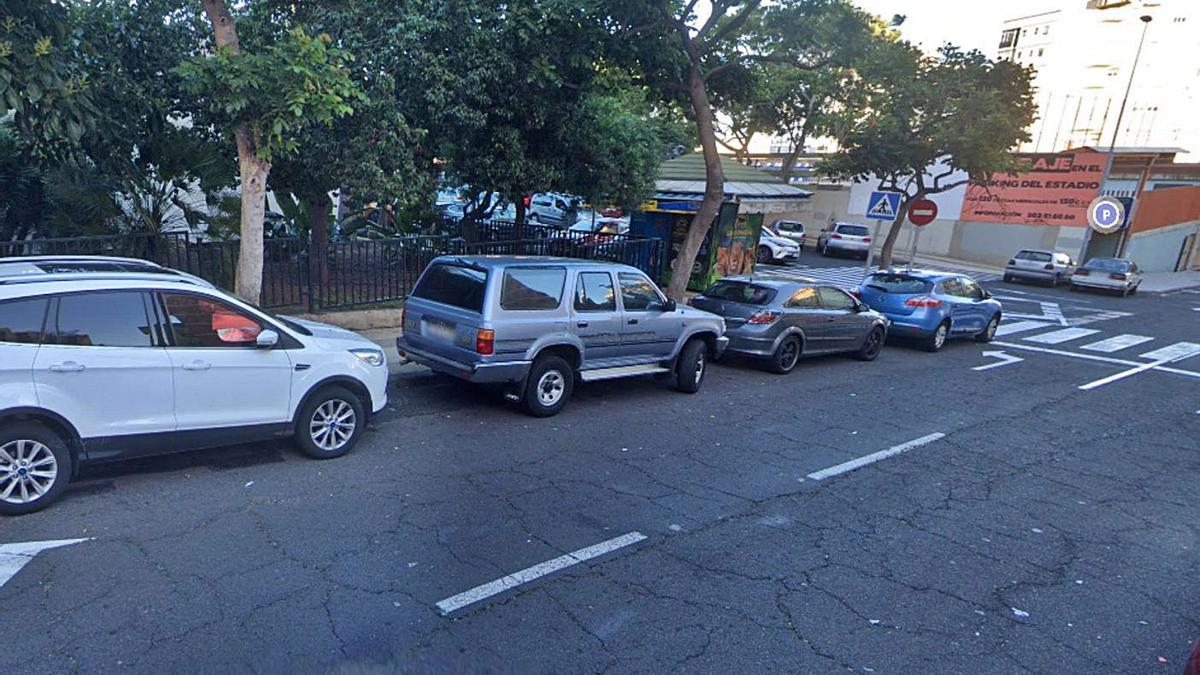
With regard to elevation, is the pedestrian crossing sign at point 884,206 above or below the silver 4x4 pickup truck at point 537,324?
above

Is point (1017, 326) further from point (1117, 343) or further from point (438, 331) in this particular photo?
point (438, 331)

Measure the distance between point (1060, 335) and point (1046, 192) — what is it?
61.4 feet

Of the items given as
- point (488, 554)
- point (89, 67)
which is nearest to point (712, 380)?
point (488, 554)

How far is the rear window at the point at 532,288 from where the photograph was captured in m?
7.26

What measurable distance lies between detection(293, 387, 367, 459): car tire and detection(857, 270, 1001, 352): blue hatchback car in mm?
10778

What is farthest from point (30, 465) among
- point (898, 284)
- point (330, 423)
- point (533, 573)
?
point (898, 284)

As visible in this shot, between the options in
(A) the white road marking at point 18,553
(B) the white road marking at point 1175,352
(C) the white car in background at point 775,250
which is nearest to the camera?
(A) the white road marking at point 18,553

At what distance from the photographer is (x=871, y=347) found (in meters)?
12.4

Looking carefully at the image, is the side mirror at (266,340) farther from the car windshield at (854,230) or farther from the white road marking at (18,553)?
the car windshield at (854,230)

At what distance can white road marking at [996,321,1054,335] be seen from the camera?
16756 millimetres

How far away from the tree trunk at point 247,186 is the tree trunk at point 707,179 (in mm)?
7265

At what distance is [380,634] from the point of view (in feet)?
12.3

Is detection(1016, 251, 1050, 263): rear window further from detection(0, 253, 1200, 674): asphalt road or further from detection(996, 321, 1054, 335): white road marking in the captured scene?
detection(0, 253, 1200, 674): asphalt road

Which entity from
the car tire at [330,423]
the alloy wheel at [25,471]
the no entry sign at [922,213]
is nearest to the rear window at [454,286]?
the car tire at [330,423]
